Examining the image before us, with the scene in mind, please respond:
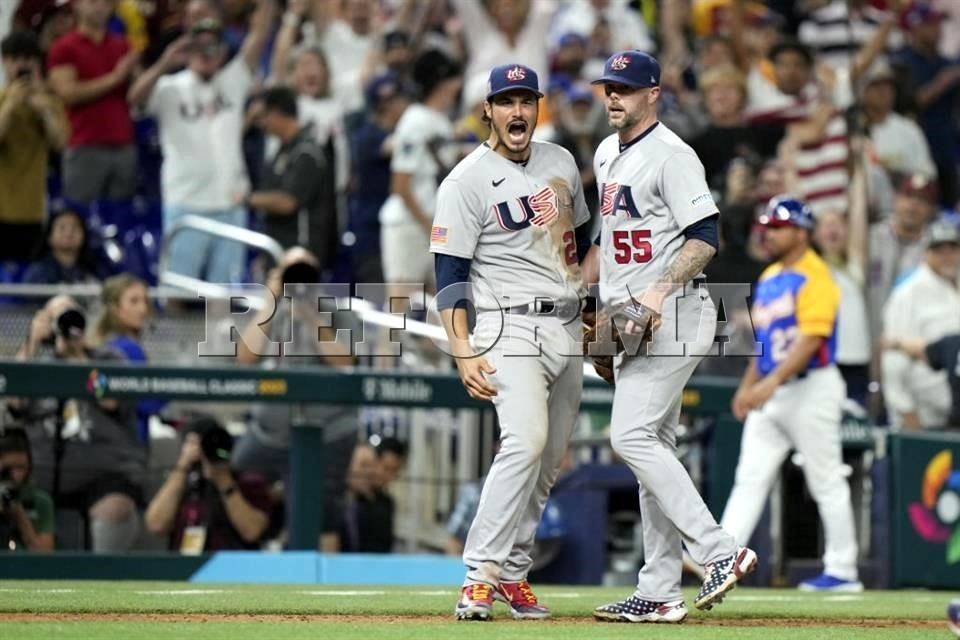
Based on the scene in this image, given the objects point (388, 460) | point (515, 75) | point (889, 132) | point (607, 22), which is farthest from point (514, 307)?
point (607, 22)

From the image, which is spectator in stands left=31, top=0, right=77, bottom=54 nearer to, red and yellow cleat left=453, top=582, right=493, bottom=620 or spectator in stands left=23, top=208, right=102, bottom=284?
spectator in stands left=23, top=208, right=102, bottom=284

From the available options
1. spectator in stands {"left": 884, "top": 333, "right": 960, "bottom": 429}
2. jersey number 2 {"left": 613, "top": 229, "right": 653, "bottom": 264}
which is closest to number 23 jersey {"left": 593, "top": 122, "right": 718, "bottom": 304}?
jersey number 2 {"left": 613, "top": 229, "right": 653, "bottom": 264}

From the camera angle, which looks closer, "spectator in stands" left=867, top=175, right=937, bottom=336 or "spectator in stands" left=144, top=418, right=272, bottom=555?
"spectator in stands" left=144, top=418, right=272, bottom=555

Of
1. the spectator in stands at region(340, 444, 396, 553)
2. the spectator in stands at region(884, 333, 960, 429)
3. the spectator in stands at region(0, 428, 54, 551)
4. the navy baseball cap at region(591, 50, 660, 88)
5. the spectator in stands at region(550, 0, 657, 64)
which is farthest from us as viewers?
the spectator in stands at region(550, 0, 657, 64)

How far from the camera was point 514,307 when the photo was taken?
687 centimetres

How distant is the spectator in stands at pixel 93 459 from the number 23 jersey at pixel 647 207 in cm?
436

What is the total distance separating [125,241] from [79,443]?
3181 mm

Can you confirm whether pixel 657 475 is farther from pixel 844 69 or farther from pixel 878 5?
pixel 878 5

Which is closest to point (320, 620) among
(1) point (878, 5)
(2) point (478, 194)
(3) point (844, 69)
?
(2) point (478, 194)

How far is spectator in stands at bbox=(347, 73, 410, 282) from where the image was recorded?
539 inches

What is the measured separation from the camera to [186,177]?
13281 mm

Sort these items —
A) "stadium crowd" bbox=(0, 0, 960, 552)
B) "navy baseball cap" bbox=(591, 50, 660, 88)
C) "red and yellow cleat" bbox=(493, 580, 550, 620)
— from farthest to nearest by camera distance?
"stadium crowd" bbox=(0, 0, 960, 552), "red and yellow cleat" bbox=(493, 580, 550, 620), "navy baseball cap" bbox=(591, 50, 660, 88)

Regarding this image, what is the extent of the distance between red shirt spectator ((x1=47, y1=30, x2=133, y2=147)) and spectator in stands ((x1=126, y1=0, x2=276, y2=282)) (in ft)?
0.87

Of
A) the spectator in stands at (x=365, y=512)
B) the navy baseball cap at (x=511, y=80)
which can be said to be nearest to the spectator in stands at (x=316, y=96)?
the spectator in stands at (x=365, y=512)
